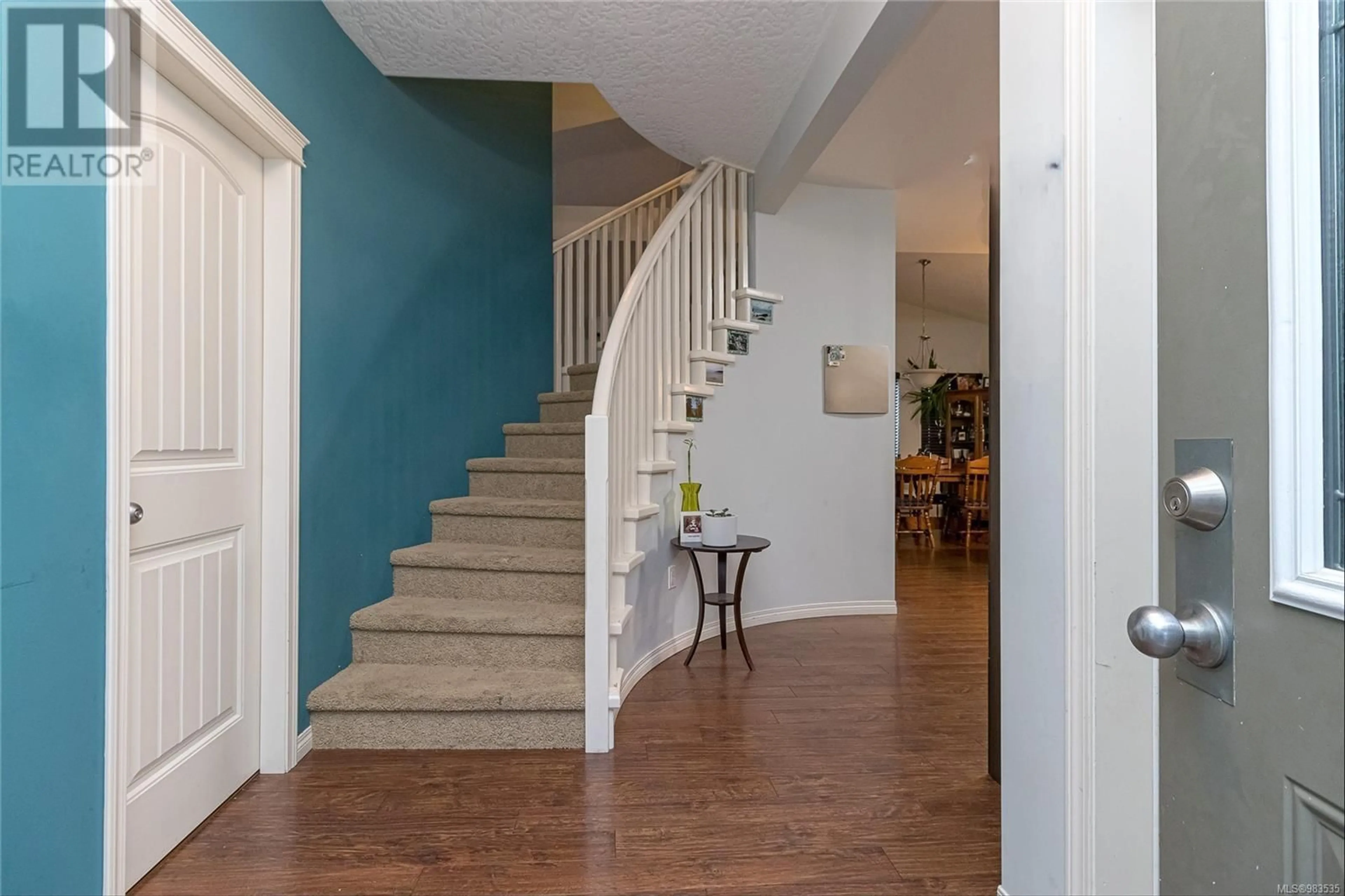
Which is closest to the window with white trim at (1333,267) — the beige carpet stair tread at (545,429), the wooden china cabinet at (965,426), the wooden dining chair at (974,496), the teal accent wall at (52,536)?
the teal accent wall at (52,536)

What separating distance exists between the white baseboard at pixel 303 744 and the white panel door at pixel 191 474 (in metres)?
0.11

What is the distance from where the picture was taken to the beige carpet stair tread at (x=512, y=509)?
10.4ft

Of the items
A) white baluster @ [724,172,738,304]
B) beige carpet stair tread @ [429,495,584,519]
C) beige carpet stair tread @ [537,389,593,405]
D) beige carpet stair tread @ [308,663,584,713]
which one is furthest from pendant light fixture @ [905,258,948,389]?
beige carpet stair tread @ [308,663,584,713]

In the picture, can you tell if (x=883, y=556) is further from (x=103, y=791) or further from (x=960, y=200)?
Answer: (x=103, y=791)

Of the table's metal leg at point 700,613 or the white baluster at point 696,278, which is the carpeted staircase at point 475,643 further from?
the white baluster at point 696,278

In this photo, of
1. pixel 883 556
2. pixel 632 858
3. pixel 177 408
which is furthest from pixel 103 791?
pixel 883 556

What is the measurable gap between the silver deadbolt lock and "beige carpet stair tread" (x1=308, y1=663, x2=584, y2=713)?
2163mm

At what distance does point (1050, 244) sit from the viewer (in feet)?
4.27

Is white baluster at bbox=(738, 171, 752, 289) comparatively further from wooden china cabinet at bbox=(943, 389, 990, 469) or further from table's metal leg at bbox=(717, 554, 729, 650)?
wooden china cabinet at bbox=(943, 389, 990, 469)

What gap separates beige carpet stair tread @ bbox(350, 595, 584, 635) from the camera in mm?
2658

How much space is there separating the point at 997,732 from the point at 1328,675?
196 centimetres

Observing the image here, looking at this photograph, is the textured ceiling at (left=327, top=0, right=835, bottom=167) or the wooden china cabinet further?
the wooden china cabinet

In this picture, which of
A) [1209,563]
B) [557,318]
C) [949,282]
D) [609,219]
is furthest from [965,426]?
[1209,563]

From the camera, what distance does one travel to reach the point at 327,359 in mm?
2492
